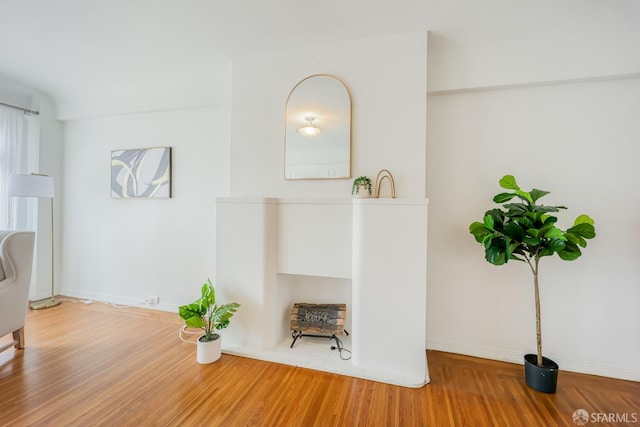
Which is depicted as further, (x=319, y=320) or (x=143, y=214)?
→ (x=143, y=214)

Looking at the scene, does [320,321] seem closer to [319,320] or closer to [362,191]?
[319,320]

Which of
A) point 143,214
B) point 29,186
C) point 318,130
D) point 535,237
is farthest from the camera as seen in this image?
point 143,214

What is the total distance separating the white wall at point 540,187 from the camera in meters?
1.97

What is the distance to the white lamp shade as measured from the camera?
2.79m

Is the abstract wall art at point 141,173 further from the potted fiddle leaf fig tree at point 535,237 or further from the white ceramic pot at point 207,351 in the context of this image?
the potted fiddle leaf fig tree at point 535,237

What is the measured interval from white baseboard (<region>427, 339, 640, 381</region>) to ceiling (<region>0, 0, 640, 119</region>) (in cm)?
241

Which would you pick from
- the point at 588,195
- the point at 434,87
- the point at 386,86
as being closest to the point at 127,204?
the point at 386,86

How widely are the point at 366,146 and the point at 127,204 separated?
9.82 feet

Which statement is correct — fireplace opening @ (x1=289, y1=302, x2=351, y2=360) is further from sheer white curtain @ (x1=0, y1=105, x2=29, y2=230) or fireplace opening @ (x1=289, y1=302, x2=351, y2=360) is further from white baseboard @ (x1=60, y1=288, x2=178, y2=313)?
sheer white curtain @ (x1=0, y1=105, x2=29, y2=230)

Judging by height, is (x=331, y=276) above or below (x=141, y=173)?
below

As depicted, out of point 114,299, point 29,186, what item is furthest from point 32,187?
point 114,299

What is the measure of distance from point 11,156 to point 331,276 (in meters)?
3.99

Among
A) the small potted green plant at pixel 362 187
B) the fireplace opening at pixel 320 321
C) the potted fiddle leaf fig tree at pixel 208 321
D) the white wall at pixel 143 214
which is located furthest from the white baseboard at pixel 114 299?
the small potted green plant at pixel 362 187

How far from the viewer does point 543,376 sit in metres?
1.78
